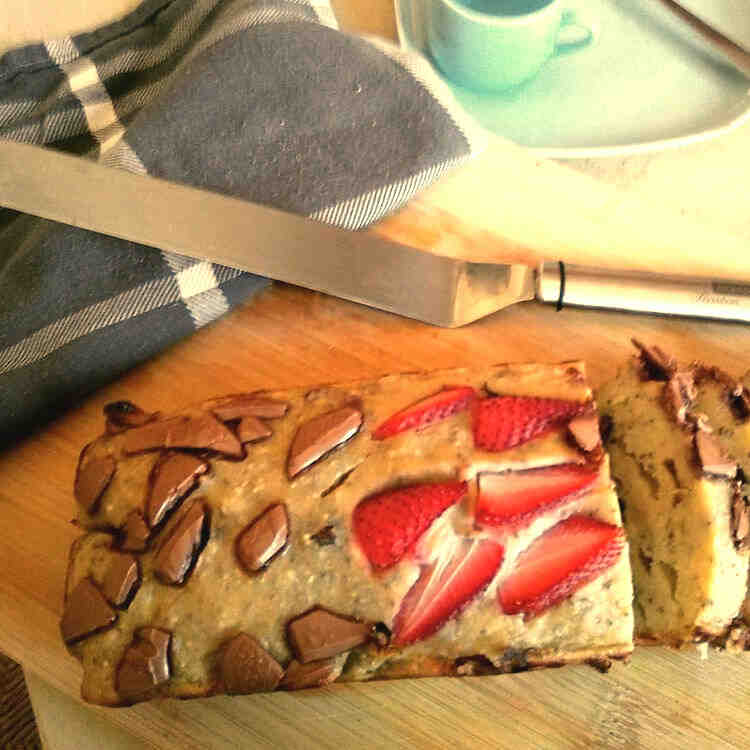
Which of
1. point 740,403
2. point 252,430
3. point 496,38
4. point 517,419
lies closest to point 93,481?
point 252,430

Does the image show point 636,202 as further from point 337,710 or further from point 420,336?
point 337,710

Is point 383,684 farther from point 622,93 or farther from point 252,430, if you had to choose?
point 622,93

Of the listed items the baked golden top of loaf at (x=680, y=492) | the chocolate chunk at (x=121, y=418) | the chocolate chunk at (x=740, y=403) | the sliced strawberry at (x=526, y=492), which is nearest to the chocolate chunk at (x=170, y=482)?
the chocolate chunk at (x=121, y=418)

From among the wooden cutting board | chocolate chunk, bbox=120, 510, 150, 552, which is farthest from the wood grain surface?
chocolate chunk, bbox=120, 510, 150, 552

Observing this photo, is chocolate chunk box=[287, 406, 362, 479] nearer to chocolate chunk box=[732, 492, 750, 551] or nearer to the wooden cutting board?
the wooden cutting board

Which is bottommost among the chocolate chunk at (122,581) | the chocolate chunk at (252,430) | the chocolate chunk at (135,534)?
the chocolate chunk at (122,581)

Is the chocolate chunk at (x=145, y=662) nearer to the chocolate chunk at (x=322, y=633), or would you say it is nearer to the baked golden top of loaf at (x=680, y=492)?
the chocolate chunk at (x=322, y=633)
